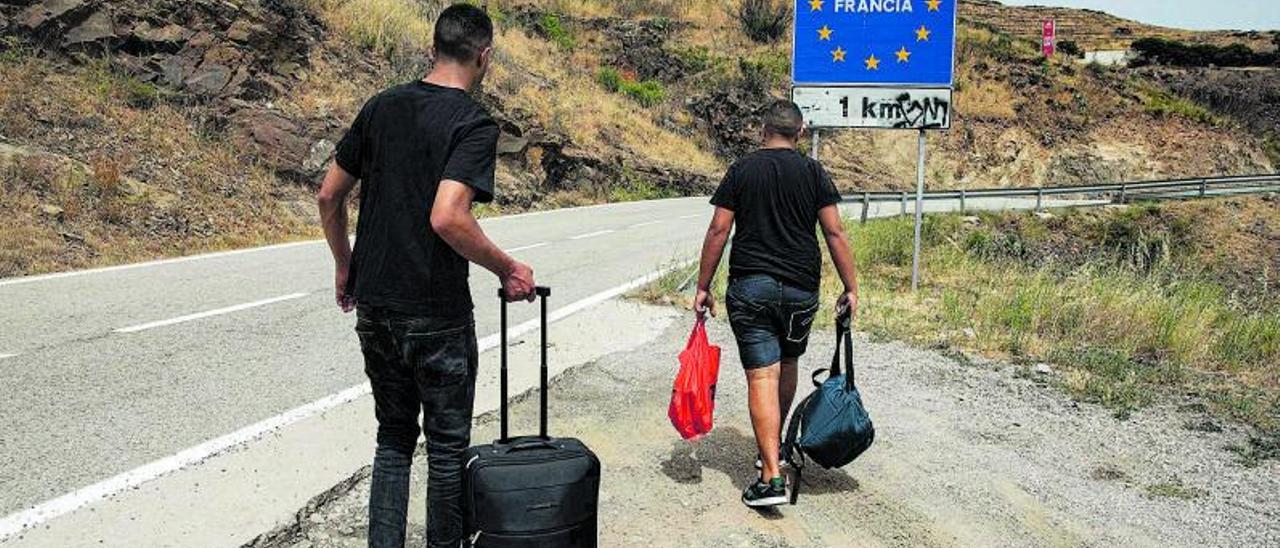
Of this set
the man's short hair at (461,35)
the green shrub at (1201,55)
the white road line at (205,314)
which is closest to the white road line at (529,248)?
the white road line at (205,314)

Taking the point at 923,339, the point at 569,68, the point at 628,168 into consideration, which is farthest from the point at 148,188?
the point at 569,68

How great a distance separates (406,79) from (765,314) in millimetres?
20078

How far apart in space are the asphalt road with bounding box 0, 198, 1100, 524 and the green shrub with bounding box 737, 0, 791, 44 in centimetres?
3582

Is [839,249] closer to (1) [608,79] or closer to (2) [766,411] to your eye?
(2) [766,411]

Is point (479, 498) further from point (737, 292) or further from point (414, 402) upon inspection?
point (737, 292)

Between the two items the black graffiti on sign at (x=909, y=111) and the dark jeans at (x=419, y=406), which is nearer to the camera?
the dark jeans at (x=419, y=406)

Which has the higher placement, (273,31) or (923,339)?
(273,31)

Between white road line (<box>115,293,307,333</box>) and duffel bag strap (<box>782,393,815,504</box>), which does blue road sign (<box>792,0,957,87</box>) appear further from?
duffel bag strap (<box>782,393,815,504</box>)

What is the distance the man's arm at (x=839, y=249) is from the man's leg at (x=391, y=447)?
2175 millimetres

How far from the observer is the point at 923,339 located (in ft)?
27.1

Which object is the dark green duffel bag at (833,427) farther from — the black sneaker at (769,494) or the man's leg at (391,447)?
the man's leg at (391,447)

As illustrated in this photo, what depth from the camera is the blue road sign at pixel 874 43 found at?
34.7ft

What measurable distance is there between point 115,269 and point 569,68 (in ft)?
87.1

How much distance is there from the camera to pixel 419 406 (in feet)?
11.4
